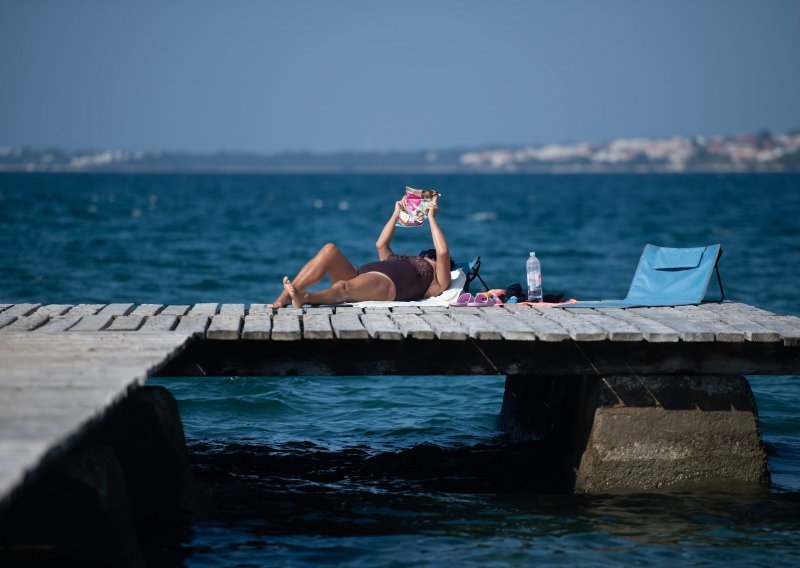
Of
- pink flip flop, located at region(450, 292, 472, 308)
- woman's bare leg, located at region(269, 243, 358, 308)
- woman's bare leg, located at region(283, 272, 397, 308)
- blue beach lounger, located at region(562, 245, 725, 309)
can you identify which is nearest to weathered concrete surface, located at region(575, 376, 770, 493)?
blue beach lounger, located at region(562, 245, 725, 309)

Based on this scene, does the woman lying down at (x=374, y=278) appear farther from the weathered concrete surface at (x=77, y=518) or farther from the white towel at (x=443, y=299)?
the weathered concrete surface at (x=77, y=518)

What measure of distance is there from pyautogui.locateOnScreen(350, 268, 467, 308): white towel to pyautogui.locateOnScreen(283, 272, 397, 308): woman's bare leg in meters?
0.07

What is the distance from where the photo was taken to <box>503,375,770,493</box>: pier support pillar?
7.17 m

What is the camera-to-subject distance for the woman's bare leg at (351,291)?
8.23 metres

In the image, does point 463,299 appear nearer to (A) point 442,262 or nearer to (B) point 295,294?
(A) point 442,262

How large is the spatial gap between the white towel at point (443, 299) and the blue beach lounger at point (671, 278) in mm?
1026

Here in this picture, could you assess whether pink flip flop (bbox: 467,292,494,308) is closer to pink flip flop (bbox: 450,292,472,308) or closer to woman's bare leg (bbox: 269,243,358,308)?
pink flip flop (bbox: 450,292,472,308)

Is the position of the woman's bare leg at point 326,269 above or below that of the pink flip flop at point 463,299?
above

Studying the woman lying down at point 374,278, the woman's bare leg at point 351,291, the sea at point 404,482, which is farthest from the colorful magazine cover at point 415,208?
the sea at point 404,482

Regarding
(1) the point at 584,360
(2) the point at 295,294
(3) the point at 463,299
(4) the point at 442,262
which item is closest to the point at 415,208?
(4) the point at 442,262

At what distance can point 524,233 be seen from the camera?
134 feet

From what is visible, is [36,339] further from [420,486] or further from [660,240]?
[660,240]

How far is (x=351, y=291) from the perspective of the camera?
8625mm

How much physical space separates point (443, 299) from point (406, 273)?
14.9 inches
